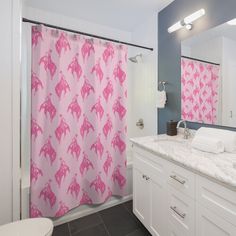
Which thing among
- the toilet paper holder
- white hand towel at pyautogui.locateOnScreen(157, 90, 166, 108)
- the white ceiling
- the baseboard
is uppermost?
the white ceiling

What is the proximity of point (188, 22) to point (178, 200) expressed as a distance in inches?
63.4

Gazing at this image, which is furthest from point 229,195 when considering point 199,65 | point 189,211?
point 199,65

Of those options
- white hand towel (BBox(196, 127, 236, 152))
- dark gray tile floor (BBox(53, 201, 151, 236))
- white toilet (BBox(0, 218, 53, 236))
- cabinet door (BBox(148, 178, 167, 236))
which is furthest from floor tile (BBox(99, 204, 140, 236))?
white hand towel (BBox(196, 127, 236, 152))

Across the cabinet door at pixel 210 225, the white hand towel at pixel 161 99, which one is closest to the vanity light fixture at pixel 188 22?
the white hand towel at pixel 161 99

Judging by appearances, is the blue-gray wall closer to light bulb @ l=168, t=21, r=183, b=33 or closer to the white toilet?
light bulb @ l=168, t=21, r=183, b=33

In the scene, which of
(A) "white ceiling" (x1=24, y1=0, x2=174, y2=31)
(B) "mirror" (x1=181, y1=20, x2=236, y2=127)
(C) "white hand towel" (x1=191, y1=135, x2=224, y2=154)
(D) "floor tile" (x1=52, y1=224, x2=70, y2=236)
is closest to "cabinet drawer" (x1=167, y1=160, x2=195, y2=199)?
(C) "white hand towel" (x1=191, y1=135, x2=224, y2=154)

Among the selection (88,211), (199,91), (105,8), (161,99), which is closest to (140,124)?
(161,99)

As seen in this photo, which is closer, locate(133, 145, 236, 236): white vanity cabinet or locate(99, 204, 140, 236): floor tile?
locate(133, 145, 236, 236): white vanity cabinet

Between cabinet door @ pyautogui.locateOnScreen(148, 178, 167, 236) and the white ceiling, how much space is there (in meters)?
1.90

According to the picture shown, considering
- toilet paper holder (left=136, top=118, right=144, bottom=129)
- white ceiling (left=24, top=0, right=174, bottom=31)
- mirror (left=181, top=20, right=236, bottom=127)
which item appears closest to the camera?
mirror (left=181, top=20, right=236, bottom=127)

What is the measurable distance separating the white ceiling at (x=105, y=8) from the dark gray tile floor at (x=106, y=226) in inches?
93.8

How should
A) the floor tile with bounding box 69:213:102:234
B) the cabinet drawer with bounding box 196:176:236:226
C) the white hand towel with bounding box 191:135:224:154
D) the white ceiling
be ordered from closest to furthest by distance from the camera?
the cabinet drawer with bounding box 196:176:236:226 → the white hand towel with bounding box 191:135:224:154 → the floor tile with bounding box 69:213:102:234 → the white ceiling

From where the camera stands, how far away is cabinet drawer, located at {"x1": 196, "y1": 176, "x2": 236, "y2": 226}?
751 millimetres

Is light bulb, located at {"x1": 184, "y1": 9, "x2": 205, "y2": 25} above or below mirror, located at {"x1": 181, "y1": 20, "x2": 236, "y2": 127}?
above
